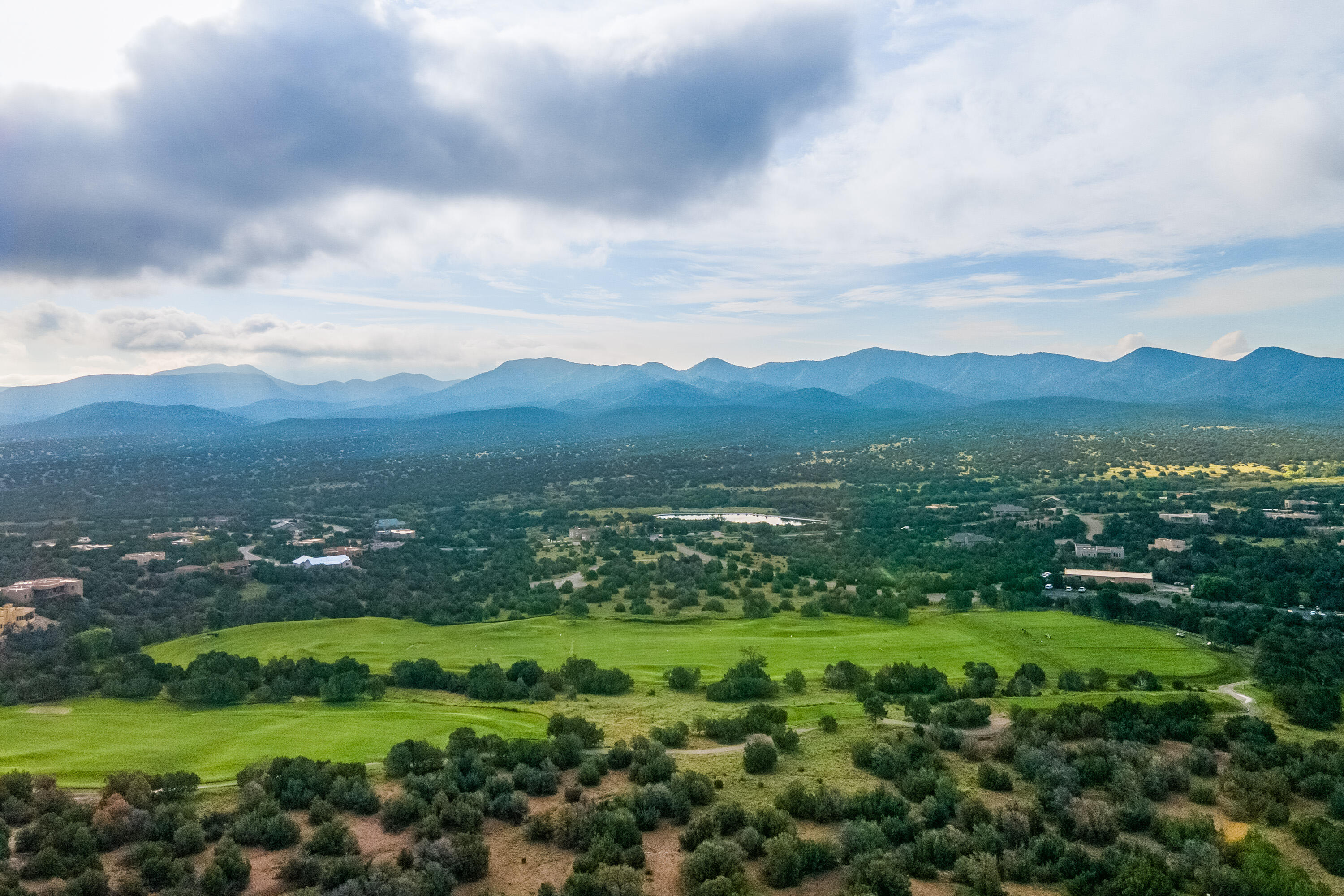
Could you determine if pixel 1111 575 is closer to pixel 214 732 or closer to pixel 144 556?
A: pixel 214 732

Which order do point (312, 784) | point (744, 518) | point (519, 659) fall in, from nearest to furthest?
point (312, 784)
point (519, 659)
point (744, 518)

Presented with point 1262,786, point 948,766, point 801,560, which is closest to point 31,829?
point 948,766

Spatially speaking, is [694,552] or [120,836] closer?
[120,836]

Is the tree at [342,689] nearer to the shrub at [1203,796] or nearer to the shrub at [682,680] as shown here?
the shrub at [682,680]

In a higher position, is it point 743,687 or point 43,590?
point 43,590

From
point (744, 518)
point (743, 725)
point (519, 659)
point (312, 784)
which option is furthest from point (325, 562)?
point (743, 725)

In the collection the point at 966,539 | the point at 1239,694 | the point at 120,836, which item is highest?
the point at 120,836

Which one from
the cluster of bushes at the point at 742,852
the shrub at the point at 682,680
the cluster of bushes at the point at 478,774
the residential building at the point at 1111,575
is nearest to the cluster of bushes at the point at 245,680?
the cluster of bushes at the point at 478,774

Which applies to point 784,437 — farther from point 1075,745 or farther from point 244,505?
point 1075,745
